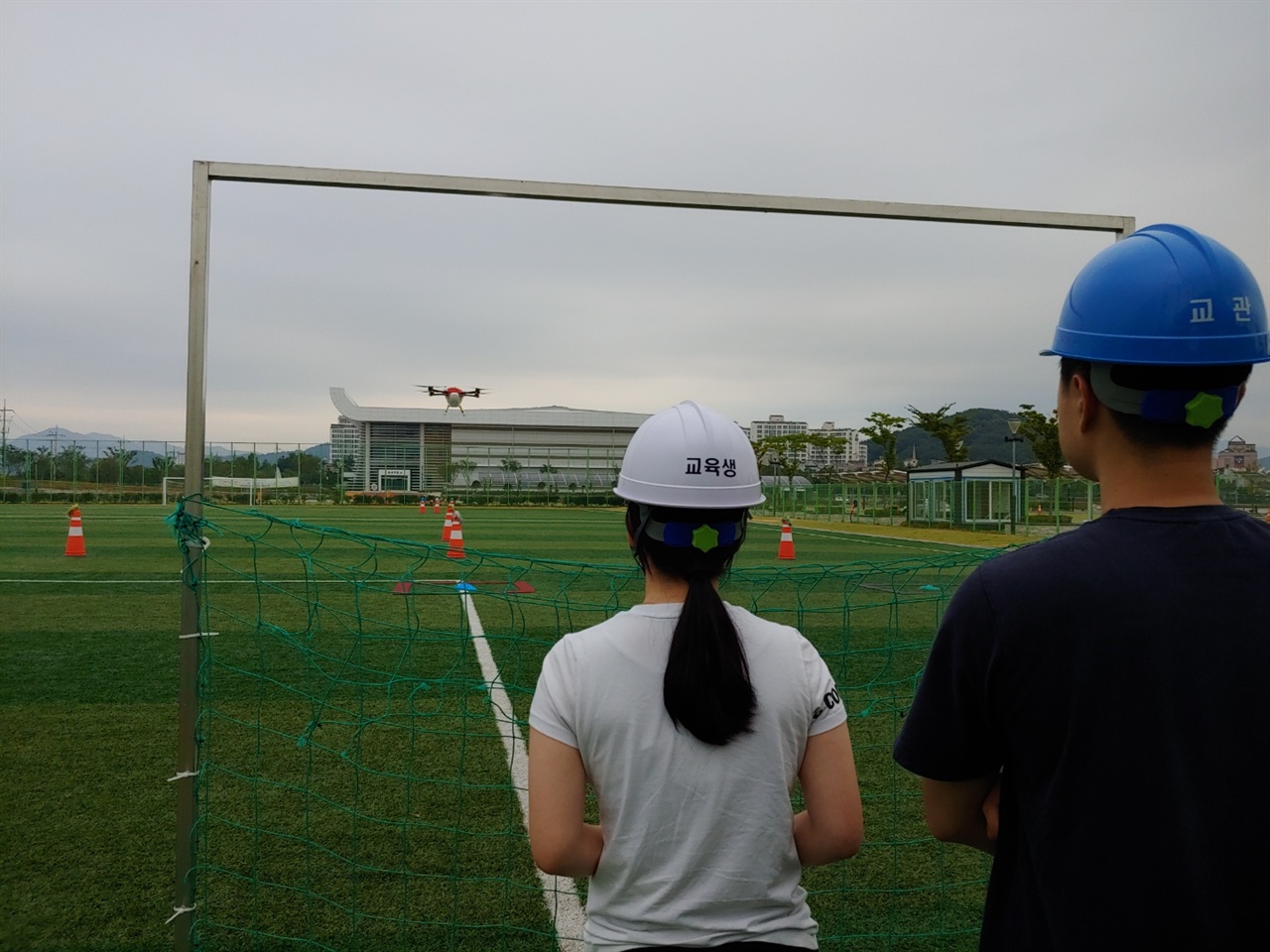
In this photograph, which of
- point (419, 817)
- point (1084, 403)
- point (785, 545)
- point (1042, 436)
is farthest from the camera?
point (1042, 436)

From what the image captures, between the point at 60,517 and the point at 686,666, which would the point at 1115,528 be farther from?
the point at 60,517

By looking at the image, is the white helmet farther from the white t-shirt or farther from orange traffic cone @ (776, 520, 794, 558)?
orange traffic cone @ (776, 520, 794, 558)

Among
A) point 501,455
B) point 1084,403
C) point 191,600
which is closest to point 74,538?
point 191,600

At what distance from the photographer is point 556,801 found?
1.57m

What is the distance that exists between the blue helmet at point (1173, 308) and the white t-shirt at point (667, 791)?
0.71 metres

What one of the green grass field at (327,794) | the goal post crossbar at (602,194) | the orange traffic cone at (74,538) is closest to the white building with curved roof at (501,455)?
the orange traffic cone at (74,538)

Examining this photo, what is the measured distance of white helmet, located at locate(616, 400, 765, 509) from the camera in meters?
1.67

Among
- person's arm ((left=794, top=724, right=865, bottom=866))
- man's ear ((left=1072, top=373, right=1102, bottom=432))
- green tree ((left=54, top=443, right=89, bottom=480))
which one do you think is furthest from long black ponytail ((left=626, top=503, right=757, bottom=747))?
green tree ((left=54, top=443, right=89, bottom=480))

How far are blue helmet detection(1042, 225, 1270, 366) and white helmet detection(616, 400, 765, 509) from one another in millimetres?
566

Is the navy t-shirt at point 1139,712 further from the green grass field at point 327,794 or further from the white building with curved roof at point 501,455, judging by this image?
the white building with curved roof at point 501,455

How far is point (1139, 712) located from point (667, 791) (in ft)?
2.32

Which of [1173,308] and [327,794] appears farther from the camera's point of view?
[327,794]

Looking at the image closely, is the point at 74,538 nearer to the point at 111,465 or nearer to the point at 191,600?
the point at 191,600

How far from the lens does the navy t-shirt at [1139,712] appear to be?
1.20 meters
